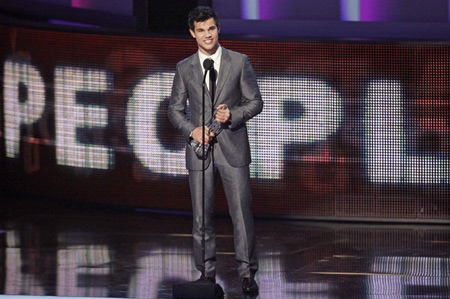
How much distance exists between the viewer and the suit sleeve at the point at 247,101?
603 centimetres

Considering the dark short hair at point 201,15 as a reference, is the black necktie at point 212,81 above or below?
below

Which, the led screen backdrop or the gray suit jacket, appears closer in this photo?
the gray suit jacket

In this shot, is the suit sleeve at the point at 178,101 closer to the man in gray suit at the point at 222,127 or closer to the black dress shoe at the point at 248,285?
the man in gray suit at the point at 222,127

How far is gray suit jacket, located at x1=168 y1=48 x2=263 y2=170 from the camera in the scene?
6.09 meters

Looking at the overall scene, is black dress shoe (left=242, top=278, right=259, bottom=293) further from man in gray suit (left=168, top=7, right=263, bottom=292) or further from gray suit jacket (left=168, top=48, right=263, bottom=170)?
gray suit jacket (left=168, top=48, right=263, bottom=170)

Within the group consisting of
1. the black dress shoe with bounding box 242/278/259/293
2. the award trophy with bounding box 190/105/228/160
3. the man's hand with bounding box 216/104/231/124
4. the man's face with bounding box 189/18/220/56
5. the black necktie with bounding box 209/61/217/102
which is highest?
the man's face with bounding box 189/18/220/56

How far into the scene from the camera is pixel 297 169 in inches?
379

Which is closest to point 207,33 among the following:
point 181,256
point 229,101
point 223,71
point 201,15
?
point 201,15

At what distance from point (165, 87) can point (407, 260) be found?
3333mm

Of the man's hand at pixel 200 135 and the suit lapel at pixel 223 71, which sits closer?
the man's hand at pixel 200 135

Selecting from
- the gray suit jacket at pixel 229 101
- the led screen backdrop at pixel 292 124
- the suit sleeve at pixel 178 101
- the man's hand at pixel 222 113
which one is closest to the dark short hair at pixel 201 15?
the gray suit jacket at pixel 229 101

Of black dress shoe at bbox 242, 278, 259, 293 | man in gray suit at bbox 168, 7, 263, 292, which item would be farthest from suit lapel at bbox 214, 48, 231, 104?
black dress shoe at bbox 242, 278, 259, 293

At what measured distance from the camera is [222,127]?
6062mm

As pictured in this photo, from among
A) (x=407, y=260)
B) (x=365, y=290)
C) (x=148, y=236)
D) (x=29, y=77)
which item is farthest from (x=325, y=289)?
(x=29, y=77)
